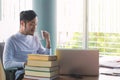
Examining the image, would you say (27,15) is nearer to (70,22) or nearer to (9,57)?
(9,57)

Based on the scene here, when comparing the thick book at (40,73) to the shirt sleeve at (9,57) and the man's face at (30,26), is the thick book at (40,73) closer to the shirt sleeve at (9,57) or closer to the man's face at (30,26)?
the shirt sleeve at (9,57)

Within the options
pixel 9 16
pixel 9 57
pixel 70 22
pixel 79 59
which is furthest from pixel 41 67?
pixel 70 22

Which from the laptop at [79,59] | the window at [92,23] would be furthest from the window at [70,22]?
the laptop at [79,59]

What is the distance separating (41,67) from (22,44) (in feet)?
3.06

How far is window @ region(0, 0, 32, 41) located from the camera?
338cm

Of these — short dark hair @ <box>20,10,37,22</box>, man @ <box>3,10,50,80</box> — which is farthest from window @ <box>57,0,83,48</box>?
short dark hair @ <box>20,10,37,22</box>

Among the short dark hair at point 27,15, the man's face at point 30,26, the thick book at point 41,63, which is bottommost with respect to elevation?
the thick book at point 41,63

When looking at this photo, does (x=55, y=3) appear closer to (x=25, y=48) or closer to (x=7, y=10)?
(x=7, y=10)

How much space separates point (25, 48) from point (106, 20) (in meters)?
2.15

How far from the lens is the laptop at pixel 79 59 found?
72.7 inches

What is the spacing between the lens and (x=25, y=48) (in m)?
2.61

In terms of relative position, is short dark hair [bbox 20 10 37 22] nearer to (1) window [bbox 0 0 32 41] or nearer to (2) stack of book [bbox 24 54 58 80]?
(2) stack of book [bbox 24 54 58 80]

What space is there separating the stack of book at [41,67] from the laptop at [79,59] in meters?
0.10

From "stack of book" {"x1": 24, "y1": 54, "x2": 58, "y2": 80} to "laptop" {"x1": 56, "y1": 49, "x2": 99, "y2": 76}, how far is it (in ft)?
0.32
